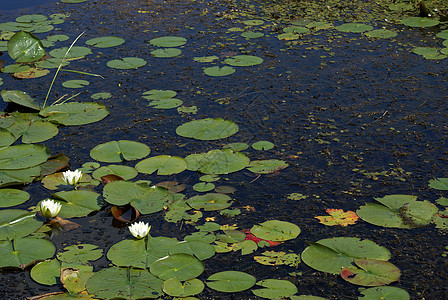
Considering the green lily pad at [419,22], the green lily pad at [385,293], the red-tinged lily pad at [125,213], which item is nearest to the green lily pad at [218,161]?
the red-tinged lily pad at [125,213]

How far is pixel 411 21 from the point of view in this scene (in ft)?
24.4

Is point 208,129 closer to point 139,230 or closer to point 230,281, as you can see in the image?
point 139,230

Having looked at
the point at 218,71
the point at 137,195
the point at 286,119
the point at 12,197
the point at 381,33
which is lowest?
the point at 12,197

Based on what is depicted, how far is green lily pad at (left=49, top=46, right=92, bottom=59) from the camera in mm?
6551

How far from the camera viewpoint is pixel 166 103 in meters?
5.36

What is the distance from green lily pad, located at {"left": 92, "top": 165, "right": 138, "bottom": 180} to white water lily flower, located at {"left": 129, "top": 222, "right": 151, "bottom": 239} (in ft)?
2.67

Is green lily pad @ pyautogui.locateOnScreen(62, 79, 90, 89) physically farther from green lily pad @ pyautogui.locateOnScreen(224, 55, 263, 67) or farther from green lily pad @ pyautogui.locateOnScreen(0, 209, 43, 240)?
green lily pad @ pyautogui.locateOnScreen(0, 209, 43, 240)

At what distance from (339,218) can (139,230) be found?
4.77 feet

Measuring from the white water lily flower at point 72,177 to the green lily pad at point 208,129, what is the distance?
46.0 inches

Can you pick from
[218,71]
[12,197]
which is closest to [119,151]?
[12,197]

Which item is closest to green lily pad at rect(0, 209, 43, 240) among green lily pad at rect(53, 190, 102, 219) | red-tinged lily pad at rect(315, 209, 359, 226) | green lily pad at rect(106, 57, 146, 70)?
green lily pad at rect(53, 190, 102, 219)

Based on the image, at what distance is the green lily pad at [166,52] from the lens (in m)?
6.53

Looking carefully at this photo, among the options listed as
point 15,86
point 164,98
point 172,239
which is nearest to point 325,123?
point 164,98

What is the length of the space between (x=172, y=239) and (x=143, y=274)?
39 centimetres
